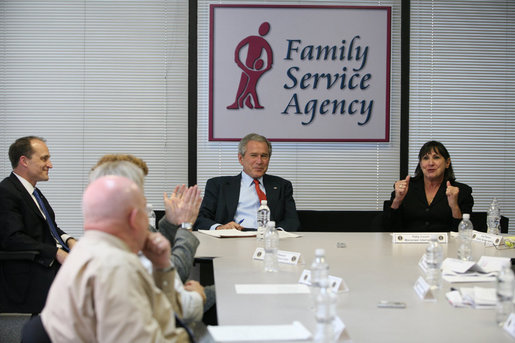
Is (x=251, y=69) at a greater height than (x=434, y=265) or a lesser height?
greater

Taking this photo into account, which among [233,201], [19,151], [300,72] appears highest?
[300,72]

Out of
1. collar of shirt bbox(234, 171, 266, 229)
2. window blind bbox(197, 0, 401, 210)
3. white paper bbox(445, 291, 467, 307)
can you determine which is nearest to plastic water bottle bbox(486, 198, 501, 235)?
window blind bbox(197, 0, 401, 210)

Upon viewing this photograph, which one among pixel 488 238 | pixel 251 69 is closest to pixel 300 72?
pixel 251 69

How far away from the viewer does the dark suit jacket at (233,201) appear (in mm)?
5133

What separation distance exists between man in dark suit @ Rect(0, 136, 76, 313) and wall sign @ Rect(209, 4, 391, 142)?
2.12 meters

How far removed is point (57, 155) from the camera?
→ 6.23m

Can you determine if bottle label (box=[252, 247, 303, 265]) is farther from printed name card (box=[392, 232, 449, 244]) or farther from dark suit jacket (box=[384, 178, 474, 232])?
dark suit jacket (box=[384, 178, 474, 232])

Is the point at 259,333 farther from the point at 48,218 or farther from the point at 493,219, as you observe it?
the point at 493,219

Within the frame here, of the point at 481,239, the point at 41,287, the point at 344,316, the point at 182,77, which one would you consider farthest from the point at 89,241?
→ the point at 182,77

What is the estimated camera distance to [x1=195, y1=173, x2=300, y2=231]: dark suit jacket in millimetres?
5133

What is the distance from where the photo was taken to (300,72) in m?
6.21

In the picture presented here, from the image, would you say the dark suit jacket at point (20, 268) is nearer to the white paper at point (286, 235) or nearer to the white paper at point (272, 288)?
the white paper at point (286, 235)

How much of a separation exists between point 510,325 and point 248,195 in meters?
3.21

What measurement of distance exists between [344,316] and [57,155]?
4.55 meters
